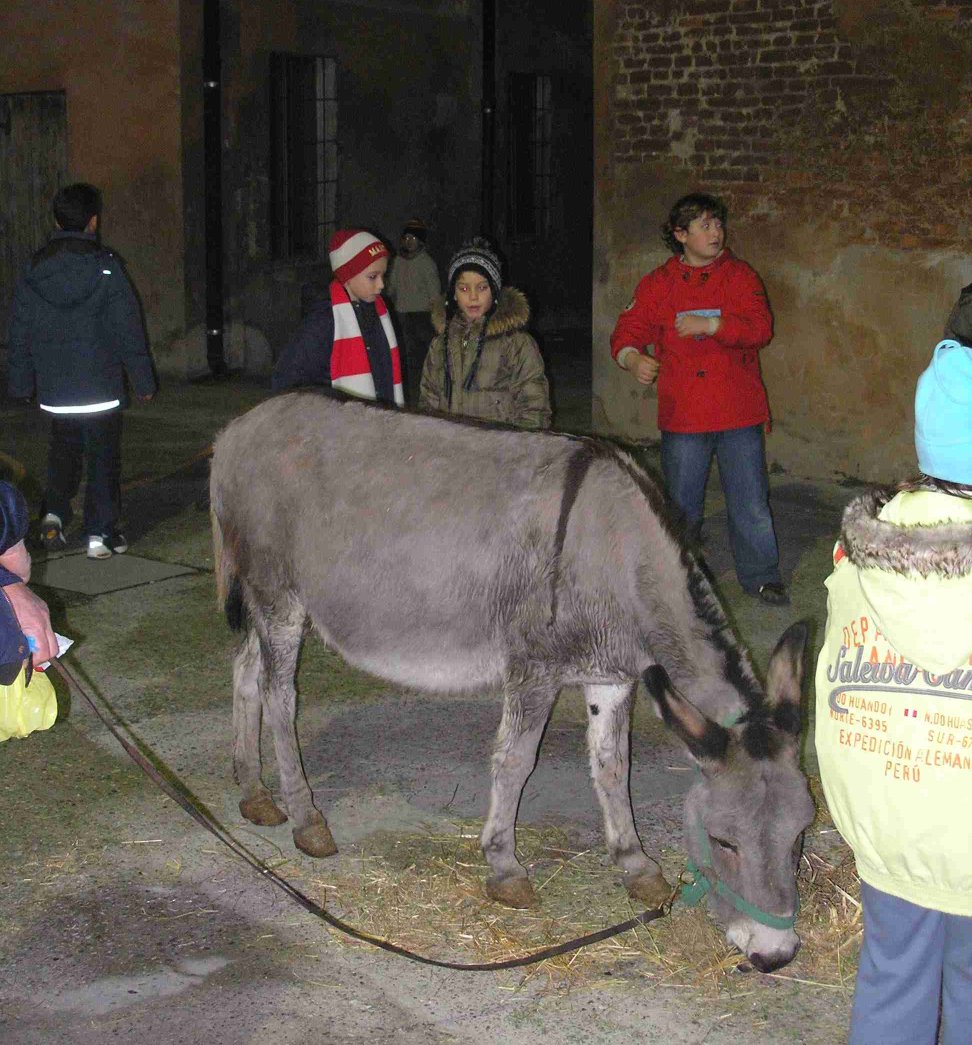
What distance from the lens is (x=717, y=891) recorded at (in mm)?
3678

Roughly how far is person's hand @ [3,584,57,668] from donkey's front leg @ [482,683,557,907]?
1.48m

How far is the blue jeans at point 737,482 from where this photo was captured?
708cm

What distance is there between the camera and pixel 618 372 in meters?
10.9

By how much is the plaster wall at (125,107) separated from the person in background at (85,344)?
5981 millimetres

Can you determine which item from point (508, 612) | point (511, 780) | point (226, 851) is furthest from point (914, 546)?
point (226, 851)

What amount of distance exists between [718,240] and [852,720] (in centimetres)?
434

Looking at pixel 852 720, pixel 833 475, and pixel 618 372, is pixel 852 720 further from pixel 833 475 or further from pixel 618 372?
pixel 618 372

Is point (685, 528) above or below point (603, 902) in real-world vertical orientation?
above

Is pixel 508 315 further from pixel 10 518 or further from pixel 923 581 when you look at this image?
pixel 923 581

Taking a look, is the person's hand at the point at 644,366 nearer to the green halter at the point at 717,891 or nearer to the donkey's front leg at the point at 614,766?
the donkey's front leg at the point at 614,766

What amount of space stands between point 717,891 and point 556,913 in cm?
77

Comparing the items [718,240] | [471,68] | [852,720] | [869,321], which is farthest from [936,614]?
[471,68]

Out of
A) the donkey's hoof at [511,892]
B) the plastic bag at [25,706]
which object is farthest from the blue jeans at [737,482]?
the plastic bag at [25,706]

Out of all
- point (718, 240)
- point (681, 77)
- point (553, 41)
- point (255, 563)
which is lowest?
point (255, 563)
